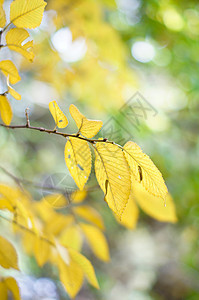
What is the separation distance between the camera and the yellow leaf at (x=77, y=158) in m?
0.33

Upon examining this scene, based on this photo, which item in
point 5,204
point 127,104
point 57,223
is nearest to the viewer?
point 5,204

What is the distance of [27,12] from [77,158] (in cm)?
19

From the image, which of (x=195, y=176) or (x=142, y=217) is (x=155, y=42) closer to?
(x=195, y=176)

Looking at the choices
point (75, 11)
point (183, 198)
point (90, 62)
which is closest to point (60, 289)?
point (183, 198)

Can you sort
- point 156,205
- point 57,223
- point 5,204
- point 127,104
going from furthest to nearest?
1. point 127,104
2. point 57,223
3. point 156,205
4. point 5,204

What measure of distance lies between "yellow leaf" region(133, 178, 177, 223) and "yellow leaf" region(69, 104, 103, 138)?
266 millimetres

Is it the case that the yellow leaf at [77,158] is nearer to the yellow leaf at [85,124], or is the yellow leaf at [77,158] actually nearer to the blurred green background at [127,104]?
the yellow leaf at [85,124]

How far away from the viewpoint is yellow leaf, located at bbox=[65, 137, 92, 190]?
33 cm

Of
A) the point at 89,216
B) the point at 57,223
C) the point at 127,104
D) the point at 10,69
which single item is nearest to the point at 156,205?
the point at 89,216

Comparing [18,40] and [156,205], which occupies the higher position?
[18,40]

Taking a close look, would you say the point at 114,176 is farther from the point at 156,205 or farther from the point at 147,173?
the point at 156,205

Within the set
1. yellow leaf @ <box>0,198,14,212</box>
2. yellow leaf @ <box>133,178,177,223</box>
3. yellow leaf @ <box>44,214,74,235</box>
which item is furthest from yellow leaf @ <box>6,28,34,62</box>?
yellow leaf @ <box>44,214,74,235</box>

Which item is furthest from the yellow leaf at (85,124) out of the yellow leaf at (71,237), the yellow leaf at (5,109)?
the yellow leaf at (71,237)

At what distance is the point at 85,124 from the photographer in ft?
1.03
